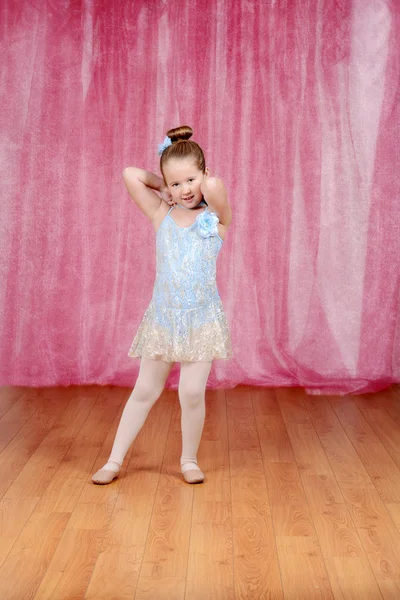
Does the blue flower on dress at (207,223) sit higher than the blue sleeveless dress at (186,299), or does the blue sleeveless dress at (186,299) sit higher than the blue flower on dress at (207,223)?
the blue flower on dress at (207,223)

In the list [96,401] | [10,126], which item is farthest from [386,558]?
[10,126]

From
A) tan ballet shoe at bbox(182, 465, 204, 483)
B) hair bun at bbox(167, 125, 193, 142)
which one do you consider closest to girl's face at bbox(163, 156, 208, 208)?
hair bun at bbox(167, 125, 193, 142)

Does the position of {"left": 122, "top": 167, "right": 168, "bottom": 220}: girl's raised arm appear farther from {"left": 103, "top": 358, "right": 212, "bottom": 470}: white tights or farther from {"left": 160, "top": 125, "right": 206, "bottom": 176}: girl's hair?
{"left": 103, "top": 358, "right": 212, "bottom": 470}: white tights

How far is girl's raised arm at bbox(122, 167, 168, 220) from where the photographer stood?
2.75 meters

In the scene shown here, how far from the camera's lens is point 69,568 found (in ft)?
6.96

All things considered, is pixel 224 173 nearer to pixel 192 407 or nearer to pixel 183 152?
pixel 183 152

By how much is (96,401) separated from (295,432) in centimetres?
96

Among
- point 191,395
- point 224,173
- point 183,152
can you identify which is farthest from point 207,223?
point 224,173

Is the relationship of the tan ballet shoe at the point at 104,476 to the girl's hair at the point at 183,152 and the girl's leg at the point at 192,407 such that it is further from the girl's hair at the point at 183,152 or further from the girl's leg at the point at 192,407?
the girl's hair at the point at 183,152

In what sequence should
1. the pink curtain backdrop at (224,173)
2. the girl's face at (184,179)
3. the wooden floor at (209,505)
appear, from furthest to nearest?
1. the pink curtain backdrop at (224,173)
2. the girl's face at (184,179)
3. the wooden floor at (209,505)

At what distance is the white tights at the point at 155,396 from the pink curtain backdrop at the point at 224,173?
1281mm

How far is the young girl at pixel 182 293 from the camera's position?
8.74 feet

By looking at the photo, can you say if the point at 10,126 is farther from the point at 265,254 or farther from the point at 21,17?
the point at 265,254

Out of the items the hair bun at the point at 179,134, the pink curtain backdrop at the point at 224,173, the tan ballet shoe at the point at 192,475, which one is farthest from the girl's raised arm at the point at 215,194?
the pink curtain backdrop at the point at 224,173
